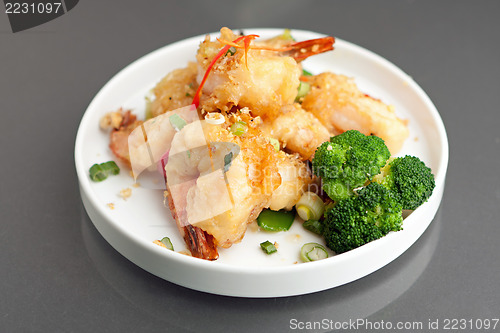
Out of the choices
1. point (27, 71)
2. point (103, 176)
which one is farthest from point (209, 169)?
point (27, 71)

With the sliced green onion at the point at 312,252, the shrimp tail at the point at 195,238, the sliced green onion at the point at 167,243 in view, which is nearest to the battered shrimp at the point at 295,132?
the sliced green onion at the point at 312,252

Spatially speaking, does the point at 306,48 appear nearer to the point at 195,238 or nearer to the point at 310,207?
the point at 310,207

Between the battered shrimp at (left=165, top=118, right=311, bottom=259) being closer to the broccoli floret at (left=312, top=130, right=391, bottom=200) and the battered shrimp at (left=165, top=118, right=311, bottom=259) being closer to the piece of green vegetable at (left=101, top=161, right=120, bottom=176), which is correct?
the broccoli floret at (left=312, top=130, right=391, bottom=200)

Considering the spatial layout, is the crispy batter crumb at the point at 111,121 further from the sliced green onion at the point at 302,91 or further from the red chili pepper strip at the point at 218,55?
the sliced green onion at the point at 302,91

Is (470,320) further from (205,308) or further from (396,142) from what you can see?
(205,308)

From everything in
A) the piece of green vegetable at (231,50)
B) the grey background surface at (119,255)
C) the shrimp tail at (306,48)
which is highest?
the piece of green vegetable at (231,50)
